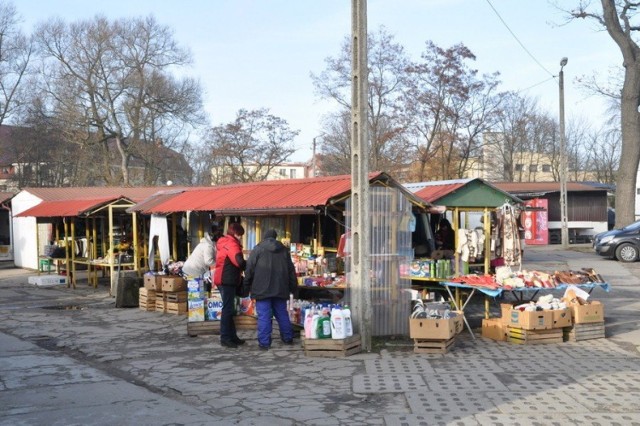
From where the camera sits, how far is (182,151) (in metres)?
48.5

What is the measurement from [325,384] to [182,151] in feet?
139

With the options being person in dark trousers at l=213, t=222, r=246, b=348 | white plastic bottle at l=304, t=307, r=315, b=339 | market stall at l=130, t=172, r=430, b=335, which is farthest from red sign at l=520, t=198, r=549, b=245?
white plastic bottle at l=304, t=307, r=315, b=339

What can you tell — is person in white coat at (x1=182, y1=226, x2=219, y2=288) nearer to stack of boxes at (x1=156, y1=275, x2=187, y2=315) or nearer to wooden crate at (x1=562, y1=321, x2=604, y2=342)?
stack of boxes at (x1=156, y1=275, x2=187, y2=315)

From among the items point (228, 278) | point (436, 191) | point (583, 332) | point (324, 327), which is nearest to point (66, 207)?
point (228, 278)

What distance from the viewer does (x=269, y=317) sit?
402 inches

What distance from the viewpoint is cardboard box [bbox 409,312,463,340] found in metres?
9.44

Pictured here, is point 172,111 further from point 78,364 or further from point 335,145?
point 78,364

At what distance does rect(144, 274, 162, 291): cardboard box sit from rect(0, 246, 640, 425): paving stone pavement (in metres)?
2.15

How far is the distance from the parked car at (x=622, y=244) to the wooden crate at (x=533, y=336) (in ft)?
52.5

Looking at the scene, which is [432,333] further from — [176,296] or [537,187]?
[537,187]

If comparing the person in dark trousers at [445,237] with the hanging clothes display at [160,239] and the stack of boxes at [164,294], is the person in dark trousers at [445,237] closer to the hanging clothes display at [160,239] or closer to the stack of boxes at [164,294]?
the stack of boxes at [164,294]

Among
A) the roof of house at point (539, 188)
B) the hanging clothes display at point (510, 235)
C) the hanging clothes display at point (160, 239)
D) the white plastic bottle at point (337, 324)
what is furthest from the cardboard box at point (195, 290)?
the roof of house at point (539, 188)

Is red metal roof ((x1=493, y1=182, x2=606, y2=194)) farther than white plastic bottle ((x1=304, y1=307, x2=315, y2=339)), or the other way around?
red metal roof ((x1=493, y1=182, x2=606, y2=194))

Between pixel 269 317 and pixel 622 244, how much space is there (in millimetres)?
18742
